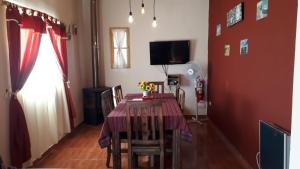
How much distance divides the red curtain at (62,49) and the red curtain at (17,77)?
690mm

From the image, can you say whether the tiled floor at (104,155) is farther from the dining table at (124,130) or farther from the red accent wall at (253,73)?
the dining table at (124,130)

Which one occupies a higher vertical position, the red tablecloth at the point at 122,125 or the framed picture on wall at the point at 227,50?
the framed picture on wall at the point at 227,50

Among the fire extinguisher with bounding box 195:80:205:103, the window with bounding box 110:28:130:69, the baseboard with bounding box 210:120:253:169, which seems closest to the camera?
the baseboard with bounding box 210:120:253:169

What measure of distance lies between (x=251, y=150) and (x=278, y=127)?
0.81 meters

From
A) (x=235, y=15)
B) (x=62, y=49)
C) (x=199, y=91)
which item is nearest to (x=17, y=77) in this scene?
(x=62, y=49)

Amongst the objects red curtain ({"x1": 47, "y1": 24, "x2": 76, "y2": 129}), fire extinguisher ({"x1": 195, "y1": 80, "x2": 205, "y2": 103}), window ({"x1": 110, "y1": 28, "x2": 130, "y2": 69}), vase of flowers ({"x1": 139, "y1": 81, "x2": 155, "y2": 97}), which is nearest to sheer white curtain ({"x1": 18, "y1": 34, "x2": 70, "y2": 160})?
red curtain ({"x1": 47, "y1": 24, "x2": 76, "y2": 129})

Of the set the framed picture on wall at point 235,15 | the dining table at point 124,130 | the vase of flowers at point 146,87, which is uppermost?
the framed picture on wall at point 235,15

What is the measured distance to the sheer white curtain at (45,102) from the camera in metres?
2.97

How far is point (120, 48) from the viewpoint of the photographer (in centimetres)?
518

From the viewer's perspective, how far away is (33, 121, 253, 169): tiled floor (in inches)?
118

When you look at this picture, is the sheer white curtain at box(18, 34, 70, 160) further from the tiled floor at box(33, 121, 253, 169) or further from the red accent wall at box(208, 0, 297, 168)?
the red accent wall at box(208, 0, 297, 168)

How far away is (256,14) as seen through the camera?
258cm

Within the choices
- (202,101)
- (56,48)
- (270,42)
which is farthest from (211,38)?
(56,48)

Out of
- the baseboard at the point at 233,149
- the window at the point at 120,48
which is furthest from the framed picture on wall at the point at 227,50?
the window at the point at 120,48
